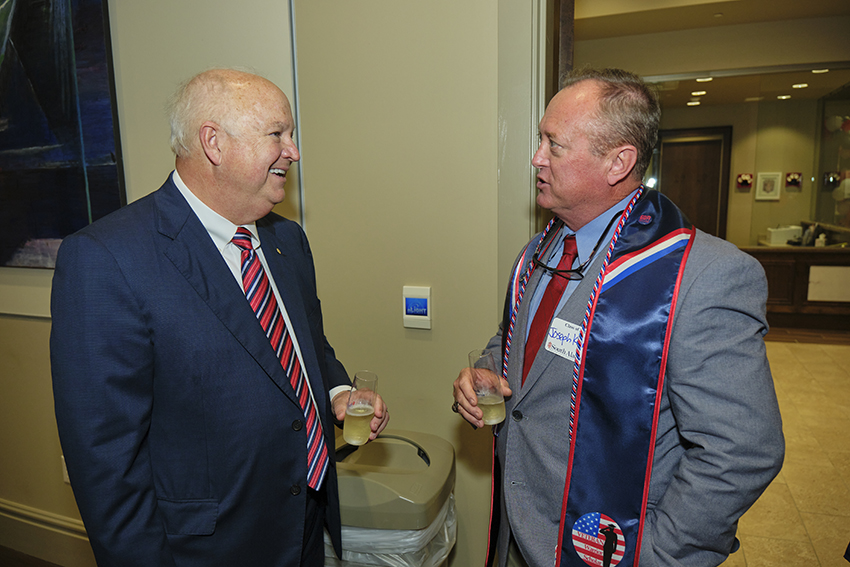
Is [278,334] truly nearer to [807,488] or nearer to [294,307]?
[294,307]

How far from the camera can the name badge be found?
4.06 feet

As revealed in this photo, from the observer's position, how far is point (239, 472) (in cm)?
123

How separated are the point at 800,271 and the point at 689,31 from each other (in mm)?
3264

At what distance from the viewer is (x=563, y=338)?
1260mm

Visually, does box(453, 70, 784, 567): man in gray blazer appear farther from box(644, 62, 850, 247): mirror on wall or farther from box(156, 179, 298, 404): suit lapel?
box(644, 62, 850, 247): mirror on wall

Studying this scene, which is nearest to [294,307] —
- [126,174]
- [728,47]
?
[126,174]

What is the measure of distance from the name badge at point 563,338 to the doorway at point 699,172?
7.86 meters

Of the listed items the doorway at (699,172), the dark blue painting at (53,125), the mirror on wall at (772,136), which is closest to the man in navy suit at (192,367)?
the dark blue painting at (53,125)

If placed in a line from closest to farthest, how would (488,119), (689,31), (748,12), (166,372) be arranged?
(166,372), (488,119), (748,12), (689,31)

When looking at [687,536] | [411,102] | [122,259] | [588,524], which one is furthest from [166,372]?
[411,102]

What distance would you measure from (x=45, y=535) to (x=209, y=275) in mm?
2378

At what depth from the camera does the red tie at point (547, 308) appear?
4.50ft

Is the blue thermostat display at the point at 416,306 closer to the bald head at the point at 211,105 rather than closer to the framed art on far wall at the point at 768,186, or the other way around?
the bald head at the point at 211,105

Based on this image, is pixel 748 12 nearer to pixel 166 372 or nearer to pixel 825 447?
pixel 825 447
